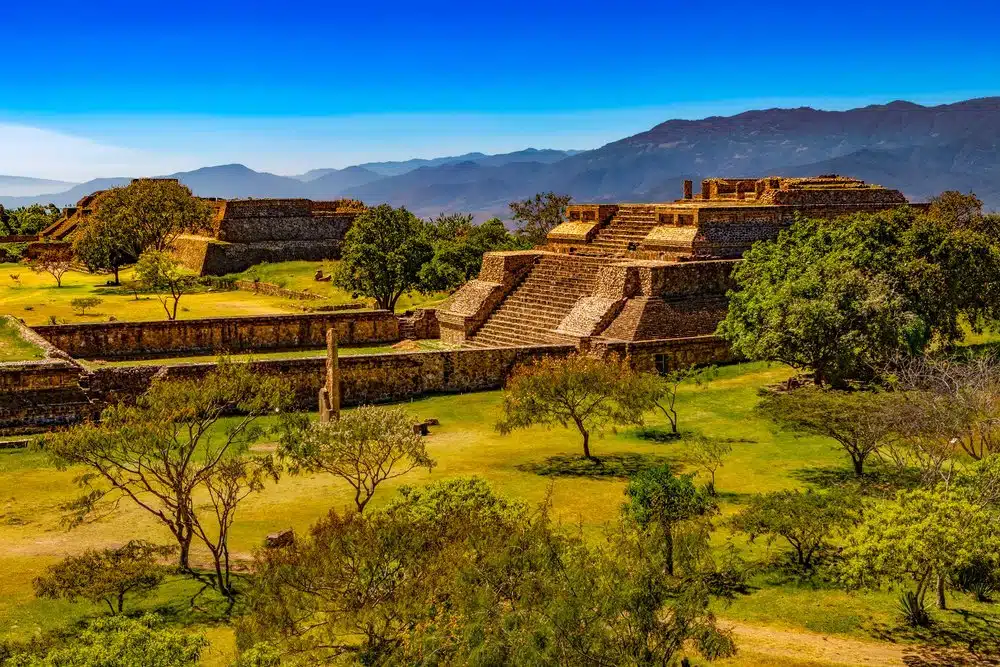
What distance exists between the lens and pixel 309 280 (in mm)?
52031

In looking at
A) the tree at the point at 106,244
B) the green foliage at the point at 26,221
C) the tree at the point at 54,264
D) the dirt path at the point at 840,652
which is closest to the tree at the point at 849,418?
the dirt path at the point at 840,652

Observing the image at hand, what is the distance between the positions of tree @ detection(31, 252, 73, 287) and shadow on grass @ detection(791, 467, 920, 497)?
141 feet

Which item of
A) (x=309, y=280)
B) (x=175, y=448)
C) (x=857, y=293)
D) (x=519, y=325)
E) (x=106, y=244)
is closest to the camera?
(x=175, y=448)

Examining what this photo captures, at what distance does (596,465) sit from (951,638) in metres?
8.34

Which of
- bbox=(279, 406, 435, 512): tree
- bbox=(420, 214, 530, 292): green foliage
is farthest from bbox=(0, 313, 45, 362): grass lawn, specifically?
bbox=(420, 214, 530, 292): green foliage

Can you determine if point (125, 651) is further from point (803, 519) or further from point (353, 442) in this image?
point (803, 519)

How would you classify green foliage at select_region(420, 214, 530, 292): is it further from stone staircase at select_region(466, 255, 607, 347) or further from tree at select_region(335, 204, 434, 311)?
stone staircase at select_region(466, 255, 607, 347)

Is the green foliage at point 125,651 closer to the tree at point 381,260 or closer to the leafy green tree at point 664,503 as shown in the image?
the leafy green tree at point 664,503

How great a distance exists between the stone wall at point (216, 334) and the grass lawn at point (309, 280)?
304 inches

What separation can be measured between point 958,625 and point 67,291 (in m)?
44.9

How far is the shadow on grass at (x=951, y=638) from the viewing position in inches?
470

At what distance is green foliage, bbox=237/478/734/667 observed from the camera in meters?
9.40

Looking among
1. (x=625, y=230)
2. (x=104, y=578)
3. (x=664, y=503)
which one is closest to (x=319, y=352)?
(x=625, y=230)

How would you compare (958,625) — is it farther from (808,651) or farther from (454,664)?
(454,664)
